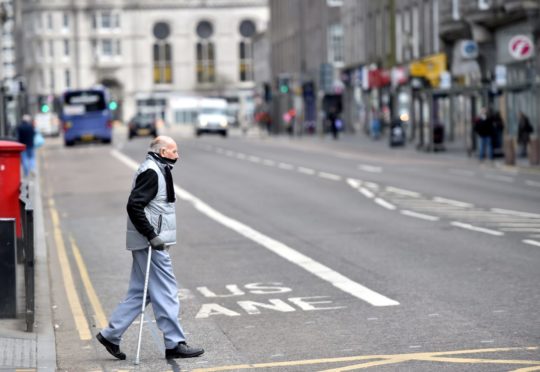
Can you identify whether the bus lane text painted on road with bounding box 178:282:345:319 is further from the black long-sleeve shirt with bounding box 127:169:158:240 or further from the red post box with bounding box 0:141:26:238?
the red post box with bounding box 0:141:26:238

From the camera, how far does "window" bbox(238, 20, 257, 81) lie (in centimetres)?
16775

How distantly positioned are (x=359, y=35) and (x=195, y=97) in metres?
84.6

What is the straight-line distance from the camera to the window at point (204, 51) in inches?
6624

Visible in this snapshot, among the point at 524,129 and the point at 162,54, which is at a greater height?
the point at 162,54

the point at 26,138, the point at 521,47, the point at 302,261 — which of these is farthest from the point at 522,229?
the point at 521,47

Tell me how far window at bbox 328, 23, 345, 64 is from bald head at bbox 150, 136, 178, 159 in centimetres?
7881

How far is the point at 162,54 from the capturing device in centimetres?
16750

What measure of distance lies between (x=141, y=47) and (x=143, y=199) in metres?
157

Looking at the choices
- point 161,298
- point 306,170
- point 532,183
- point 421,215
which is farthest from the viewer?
point 306,170

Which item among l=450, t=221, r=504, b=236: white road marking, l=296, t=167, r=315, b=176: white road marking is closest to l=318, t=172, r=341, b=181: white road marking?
l=296, t=167, r=315, b=176: white road marking

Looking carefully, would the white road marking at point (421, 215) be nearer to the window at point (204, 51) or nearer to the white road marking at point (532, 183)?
the white road marking at point (532, 183)

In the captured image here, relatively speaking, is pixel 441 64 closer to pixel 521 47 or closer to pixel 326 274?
pixel 521 47

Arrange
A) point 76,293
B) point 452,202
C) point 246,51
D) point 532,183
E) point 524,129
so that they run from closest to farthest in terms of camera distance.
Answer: point 76,293
point 452,202
point 532,183
point 524,129
point 246,51

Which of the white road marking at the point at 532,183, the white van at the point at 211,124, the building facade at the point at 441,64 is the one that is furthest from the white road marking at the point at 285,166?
the white van at the point at 211,124
